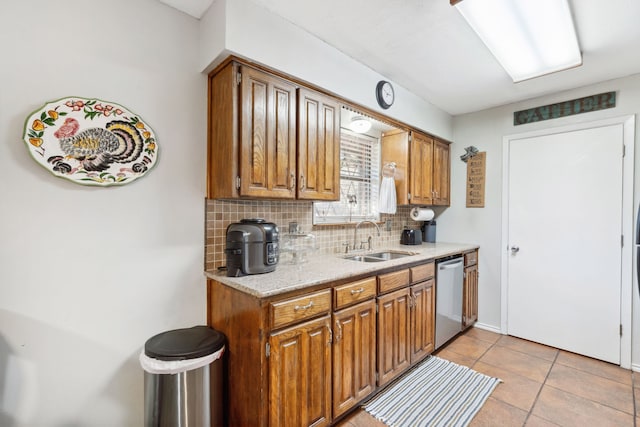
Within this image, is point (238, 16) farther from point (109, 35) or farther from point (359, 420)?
point (359, 420)

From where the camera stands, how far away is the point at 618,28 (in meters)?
1.86

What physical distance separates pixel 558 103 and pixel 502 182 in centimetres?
89

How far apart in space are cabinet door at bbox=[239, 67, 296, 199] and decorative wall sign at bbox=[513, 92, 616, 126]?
2.62 m

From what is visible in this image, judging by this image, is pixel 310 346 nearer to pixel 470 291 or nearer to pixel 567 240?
pixel 470 291

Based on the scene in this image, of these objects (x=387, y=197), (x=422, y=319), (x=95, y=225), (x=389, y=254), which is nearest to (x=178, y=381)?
(x=95, y=225)

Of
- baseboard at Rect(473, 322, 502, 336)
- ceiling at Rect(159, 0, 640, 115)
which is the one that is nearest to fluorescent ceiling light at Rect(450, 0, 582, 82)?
ceiling at Rect(159, 0, 640, 115)

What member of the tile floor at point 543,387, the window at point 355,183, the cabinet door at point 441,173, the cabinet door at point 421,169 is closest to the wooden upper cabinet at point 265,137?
the window at point 355,183

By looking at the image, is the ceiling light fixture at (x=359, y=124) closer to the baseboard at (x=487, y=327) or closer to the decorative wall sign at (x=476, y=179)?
the decorative wall sign at (x=476, y=179)

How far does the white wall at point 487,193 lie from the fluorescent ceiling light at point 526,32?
2.80ft

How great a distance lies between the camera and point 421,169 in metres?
3.17

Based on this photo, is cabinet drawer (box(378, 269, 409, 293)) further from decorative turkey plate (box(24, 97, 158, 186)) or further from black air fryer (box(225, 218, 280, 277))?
decorative turkey plate (box(24, 97, 158, 186))

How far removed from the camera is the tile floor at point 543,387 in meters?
1.84

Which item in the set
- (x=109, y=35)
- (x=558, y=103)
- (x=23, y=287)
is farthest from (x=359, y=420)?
(x=558, y=103)

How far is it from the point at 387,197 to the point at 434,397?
5.64 feet
